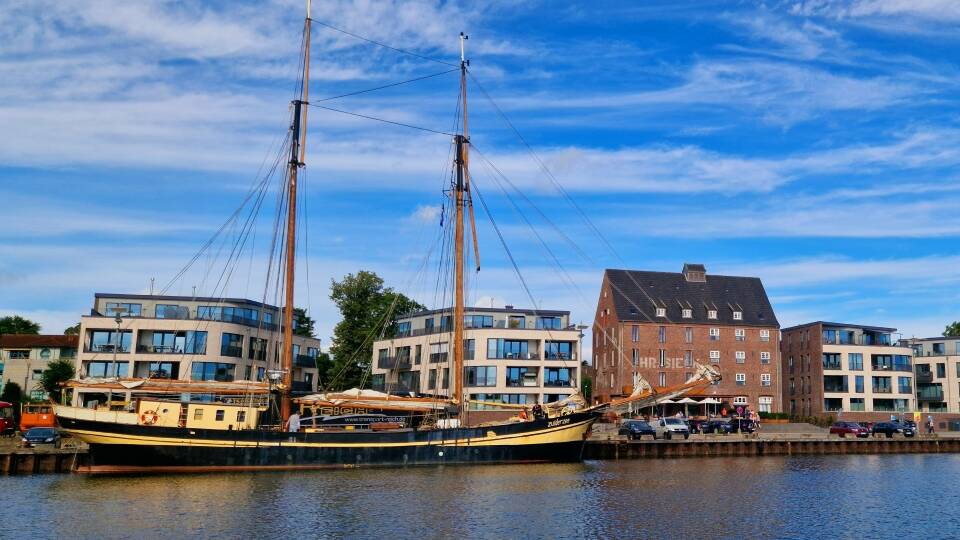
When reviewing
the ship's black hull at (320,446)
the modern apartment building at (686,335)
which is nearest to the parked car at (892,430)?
the modern apartment building at (686,335)

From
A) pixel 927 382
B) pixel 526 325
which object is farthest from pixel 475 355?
pixel 927 382

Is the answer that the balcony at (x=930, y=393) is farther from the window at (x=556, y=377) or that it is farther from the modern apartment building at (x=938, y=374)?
the window at (x=556, y=377)

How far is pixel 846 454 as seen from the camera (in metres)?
75.5

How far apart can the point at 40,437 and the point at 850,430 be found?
72324mm

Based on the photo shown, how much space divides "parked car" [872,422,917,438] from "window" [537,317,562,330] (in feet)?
114

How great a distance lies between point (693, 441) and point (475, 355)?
28849 millimetres

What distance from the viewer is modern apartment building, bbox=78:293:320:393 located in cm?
8644

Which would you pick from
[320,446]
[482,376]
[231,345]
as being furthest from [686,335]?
[320,446]

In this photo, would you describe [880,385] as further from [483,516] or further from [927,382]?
[483,516]

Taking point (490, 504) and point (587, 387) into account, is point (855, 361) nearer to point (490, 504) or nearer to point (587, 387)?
point (587, 387)

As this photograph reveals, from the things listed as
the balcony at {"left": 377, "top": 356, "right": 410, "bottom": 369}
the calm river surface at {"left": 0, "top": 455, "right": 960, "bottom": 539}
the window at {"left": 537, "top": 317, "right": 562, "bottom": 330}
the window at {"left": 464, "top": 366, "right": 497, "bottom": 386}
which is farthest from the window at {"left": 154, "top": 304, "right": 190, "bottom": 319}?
the calm river surface at {"left": 0, "top": 455, "right": 960, "bottom": 539}

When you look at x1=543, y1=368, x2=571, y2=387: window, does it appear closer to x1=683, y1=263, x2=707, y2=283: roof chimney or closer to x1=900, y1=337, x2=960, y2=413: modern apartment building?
x1=683, y1=263, x2=707, y2=283: roof chimney

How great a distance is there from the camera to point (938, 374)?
121 metres

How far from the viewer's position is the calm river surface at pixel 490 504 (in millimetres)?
34281
